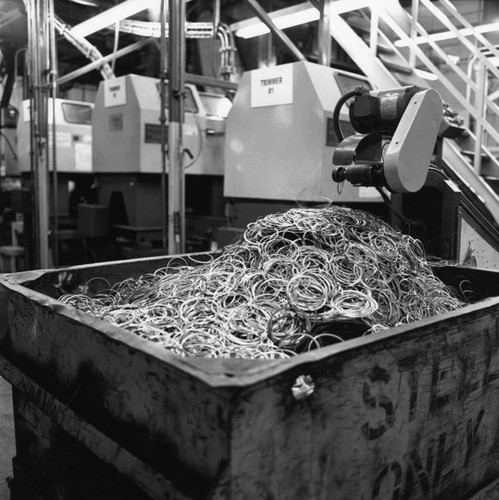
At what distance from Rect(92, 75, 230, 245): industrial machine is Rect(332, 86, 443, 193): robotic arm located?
1.92m

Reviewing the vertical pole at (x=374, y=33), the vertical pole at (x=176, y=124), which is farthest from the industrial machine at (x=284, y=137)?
the vertical pole at (x=374, y=33)

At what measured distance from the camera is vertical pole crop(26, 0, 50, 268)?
3734 millimetres

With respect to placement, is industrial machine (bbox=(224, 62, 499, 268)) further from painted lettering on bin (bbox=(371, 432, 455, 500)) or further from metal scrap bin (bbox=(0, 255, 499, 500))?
painted lettering on bin (bbox=(371, 432, 455, 500))

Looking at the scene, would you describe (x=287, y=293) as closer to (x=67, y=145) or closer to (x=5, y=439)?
(x=5, y=439)

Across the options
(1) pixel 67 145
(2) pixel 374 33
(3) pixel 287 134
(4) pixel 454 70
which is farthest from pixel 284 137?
(1) pixel 67 145

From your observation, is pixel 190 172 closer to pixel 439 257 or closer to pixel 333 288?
pixel 439 257

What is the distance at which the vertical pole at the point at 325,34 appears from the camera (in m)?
3.66

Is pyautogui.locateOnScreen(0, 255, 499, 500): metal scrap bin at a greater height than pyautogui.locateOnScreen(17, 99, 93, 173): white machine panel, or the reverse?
pyautogui.locateOnScreen(17, 99, 93, 173): white machine panel

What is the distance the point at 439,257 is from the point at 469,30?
2355 millimetres

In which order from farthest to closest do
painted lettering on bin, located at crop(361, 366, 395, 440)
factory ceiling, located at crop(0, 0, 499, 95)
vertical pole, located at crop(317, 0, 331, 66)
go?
factory ceiling, located at crop(0, 0, 499, 95) → vertical pole, located at crop(317, 0, 331, 66) → painted lettering on bin, located at crop(361, 366, 395, 440)

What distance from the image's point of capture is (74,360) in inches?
47.1

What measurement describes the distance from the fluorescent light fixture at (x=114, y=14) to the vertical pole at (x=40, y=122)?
0.95m

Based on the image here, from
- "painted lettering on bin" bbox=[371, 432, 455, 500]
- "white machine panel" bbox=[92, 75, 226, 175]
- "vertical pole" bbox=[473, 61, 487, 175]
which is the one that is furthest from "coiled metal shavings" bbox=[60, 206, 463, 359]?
"white machine panel" bbox=[92, 75, 226, 175]

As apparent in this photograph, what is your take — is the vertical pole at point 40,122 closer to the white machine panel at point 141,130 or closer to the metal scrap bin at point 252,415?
the white machine panel at point 141,130
